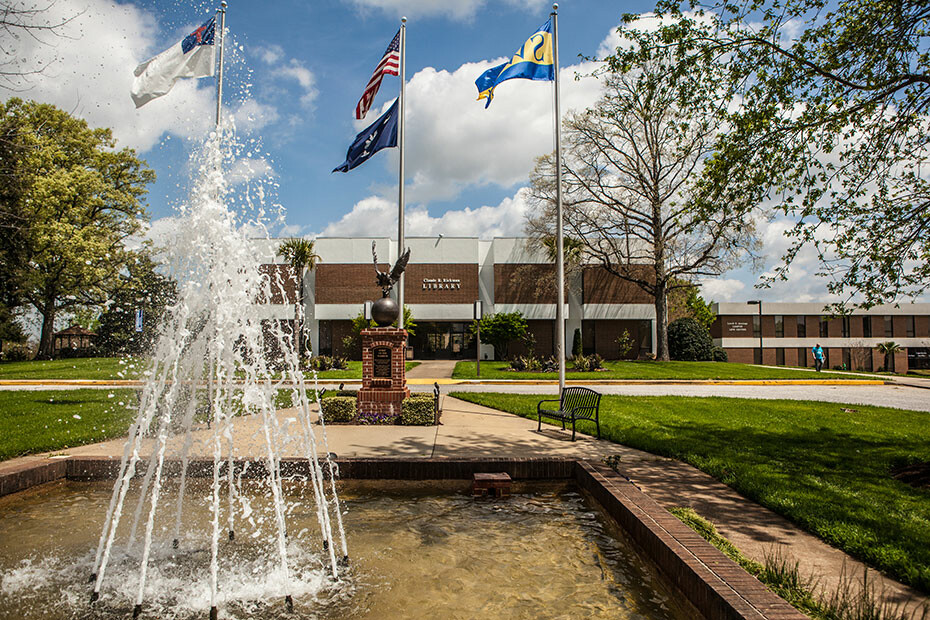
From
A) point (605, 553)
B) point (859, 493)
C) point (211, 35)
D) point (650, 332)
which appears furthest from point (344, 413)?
point (650, 332)

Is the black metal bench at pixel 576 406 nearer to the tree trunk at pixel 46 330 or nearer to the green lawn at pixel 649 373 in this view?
the green lawn at pixel 649 373

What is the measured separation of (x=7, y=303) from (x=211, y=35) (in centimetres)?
2991

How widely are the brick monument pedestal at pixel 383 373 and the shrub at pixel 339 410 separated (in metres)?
0.25

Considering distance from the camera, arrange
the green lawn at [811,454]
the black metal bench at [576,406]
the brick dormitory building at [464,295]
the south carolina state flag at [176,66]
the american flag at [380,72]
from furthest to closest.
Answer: the brick dormitory building at [464,295] < the american flag at [380,72] < the south carolina state flag at [176,66] < the black metal bench at [576,406] < the green lawn at [811,454]

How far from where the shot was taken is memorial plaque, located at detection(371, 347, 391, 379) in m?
11.6

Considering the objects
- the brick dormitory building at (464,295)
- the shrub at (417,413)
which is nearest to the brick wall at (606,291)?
the brick dormitory building at (464,295)

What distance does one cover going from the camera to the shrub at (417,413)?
10.9m

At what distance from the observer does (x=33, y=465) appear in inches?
266

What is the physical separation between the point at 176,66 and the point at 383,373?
894 centimetres

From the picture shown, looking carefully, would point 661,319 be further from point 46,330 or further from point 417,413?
point 46,330

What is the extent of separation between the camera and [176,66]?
517 inches

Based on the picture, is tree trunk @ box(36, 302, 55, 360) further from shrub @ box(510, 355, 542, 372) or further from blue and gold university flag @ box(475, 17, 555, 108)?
blue and gold university flag @ box(475, 17, 555, 108)

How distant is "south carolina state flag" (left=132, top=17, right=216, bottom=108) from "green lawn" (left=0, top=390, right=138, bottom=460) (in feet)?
22.7

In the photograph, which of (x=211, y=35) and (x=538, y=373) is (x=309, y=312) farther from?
(x=211, y=35)
